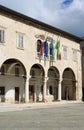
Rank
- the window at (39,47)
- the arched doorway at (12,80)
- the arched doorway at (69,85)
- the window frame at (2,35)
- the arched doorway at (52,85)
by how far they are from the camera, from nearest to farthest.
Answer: the window frame at (2,35)
the arched doorway at (12,80)
the window at (39,47)
the arched doorway at (52,85)
the arched doorway at (69,85)

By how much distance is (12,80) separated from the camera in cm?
3631

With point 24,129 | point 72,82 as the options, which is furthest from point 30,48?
point 24,129

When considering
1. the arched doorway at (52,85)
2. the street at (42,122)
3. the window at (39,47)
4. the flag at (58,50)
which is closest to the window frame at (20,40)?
the window at (39,47)

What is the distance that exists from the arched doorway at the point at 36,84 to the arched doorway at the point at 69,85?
579 cm

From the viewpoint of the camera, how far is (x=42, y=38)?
37.5 m

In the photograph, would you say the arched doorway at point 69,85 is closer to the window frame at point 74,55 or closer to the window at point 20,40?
the window frame at point 74,55

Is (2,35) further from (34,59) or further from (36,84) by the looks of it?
(36,84)

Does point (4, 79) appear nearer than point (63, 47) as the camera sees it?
Yes

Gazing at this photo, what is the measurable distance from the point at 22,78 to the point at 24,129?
24.6 metres

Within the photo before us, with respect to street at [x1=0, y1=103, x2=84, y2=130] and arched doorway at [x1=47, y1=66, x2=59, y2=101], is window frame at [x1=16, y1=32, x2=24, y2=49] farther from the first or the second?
street at [x1=0, y1=103, x2=84, y2=130]

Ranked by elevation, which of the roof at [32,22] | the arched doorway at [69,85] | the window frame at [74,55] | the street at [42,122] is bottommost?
the street at [42,122]

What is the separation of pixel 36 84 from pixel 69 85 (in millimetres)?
7476

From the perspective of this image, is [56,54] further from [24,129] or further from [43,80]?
[24,129]

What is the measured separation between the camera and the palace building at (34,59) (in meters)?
32.5
